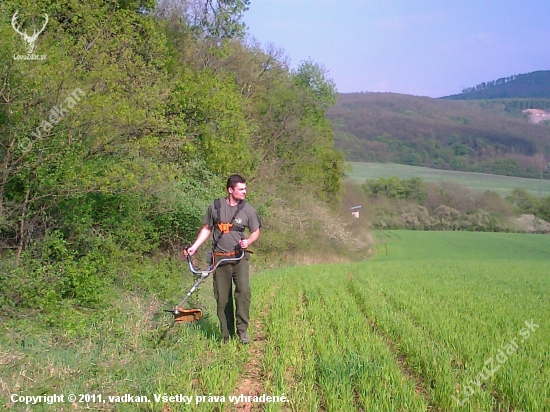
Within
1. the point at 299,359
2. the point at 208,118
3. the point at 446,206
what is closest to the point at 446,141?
the point at 446,206

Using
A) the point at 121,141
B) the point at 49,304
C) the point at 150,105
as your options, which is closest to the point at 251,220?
the point at 49,304

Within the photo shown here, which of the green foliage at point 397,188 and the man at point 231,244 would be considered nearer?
the man at point 231,244

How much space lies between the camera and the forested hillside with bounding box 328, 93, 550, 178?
9838cm

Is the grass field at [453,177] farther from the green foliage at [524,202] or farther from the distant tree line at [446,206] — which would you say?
the distant tree line at [446,206]

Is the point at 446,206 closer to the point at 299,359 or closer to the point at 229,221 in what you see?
the point at 229,221

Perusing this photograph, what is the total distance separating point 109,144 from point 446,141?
104 metres

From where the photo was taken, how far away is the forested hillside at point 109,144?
895cm

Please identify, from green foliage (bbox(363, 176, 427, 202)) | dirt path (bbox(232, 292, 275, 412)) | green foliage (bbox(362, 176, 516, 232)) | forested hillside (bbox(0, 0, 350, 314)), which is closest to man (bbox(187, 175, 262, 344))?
dirt path (bbox(232, 292, 275, 412))

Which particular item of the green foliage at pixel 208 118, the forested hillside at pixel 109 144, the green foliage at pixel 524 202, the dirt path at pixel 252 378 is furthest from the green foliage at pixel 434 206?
the dirt path at pixel 252 378

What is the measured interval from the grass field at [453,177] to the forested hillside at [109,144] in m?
58.0

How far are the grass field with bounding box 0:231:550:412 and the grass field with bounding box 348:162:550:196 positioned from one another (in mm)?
73388

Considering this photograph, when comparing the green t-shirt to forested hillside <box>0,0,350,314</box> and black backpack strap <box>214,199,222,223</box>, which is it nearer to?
black backpack strap <box>214,199,222,223</box>

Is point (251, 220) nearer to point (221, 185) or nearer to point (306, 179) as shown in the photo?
point (221, 185)

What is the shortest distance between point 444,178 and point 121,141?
83.7m
